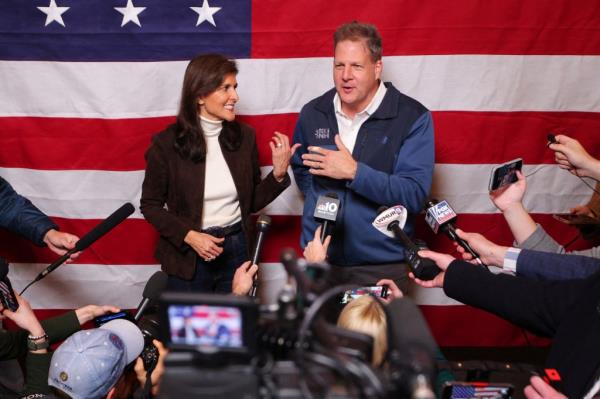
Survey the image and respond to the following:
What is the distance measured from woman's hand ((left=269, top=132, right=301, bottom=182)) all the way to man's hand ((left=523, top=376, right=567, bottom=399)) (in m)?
1.27

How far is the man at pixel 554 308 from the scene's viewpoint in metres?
1.35

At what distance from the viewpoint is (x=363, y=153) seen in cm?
218

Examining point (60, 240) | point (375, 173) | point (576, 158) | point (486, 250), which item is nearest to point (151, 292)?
point (60, 240)

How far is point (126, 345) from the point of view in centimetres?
151

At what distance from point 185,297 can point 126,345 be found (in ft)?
2.46

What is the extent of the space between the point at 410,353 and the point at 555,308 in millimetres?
880

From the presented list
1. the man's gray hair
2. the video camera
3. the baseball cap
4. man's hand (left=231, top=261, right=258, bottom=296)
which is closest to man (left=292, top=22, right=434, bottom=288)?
the man's gray hair

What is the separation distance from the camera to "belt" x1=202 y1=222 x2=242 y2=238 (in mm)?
2338

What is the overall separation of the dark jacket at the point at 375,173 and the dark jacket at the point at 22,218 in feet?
3.33

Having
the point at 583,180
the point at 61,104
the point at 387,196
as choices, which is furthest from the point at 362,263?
the point at 61,104

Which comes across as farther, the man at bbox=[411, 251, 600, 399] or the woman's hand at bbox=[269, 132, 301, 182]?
the woman's hand at bbox=[269, 132, 301, 182]

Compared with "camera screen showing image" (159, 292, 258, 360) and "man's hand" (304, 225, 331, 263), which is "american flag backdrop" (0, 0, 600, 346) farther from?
"camera screen showing image" (159, 292, 258, 360)

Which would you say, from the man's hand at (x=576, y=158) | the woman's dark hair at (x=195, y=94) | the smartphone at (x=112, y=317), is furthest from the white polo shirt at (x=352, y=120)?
the smartphone at (x=112, y=317)

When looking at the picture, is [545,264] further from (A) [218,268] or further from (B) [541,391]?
(A) [218,268]
